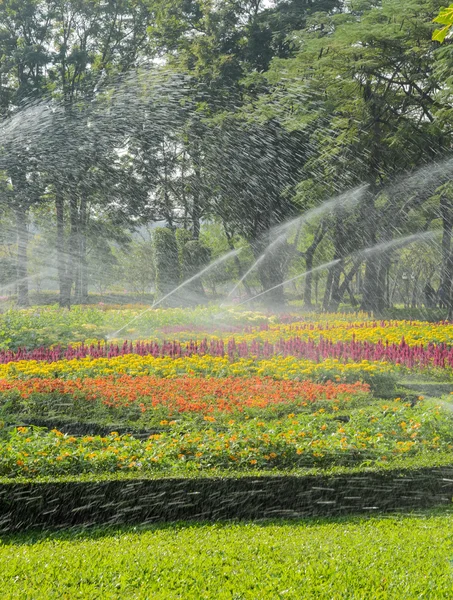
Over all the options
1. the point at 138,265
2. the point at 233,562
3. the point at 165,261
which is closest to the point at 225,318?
the point at 165,261

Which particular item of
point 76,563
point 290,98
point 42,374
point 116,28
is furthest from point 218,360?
point 116,28

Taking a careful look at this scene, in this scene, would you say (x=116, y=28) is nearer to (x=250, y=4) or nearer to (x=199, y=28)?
(x=199, y=28)

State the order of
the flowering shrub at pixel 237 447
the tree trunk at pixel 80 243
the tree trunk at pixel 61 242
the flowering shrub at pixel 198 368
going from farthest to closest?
the tree trunk at pixel 80 243, the tree trunk at pixel 61 242, the flowering shrub at pixel 198 368, the flowering shrub at pixel 237 447

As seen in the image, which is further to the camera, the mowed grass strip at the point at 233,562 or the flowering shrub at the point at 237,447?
the flowering shrub at the point at 237,447

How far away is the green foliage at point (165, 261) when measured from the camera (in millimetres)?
24453

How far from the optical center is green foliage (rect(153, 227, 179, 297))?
80.2 feet

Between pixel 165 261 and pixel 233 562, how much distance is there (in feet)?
67.7

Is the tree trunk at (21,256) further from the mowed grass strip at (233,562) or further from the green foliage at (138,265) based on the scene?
the mowed grass strip at (233,562)

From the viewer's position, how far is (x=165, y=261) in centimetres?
2455

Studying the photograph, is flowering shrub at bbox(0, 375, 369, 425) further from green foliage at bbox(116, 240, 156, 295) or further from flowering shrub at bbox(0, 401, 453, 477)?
green foliage at bbox(116, 240, 156, 295)

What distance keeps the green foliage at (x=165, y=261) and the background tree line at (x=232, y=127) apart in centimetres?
8

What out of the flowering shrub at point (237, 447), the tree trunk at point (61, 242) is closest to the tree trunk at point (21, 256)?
the tree trunk at point (61, 242)

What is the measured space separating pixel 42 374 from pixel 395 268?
43.2 metres

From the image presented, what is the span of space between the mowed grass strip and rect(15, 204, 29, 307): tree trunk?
26.0 meters
